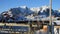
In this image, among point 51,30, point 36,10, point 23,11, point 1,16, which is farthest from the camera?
point 23,11

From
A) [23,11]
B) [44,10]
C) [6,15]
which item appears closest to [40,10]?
[44,10]

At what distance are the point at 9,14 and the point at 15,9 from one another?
24.7 feet

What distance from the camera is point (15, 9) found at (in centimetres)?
6819

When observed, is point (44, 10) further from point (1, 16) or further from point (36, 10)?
point (1, 16)

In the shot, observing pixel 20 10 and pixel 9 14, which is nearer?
pixel 9 14

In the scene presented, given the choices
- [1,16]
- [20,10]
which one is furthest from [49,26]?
[20,10]

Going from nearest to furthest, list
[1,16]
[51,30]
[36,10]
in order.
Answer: [51,30] → [1,16] → [36,10]

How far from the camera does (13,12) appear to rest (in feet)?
221

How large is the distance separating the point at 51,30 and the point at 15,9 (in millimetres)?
62232

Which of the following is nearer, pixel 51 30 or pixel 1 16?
pixel 51 30

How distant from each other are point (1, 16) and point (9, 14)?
383 centimetres

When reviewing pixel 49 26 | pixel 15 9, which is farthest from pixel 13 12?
pixel 49 26

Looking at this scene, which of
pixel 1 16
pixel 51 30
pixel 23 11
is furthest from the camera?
pixel 23 11

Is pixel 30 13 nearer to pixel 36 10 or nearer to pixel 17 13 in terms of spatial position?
pixel 36 10
